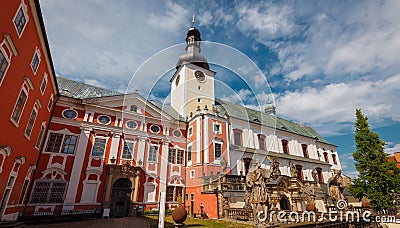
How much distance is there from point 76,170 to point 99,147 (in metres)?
2.73

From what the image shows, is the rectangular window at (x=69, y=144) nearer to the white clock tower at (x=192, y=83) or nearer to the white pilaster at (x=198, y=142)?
the white pilaster at (x=198, y=142)

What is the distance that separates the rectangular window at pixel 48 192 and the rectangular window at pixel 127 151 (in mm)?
5344

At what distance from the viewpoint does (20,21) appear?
8.77 metres

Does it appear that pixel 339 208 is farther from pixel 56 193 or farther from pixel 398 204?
pixel 56 193

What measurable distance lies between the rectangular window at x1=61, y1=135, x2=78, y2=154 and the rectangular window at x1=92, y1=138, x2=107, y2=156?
170cm

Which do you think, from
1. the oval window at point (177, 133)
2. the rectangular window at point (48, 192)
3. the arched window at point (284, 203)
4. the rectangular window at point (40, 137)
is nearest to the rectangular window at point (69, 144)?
A: the rectangular window at point (40, 137)

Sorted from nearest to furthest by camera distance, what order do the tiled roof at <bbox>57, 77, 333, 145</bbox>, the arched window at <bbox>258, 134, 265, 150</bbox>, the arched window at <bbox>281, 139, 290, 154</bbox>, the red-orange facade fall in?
1. the red-orange facade
2. the tiled roof at <bbox>57, 77, 333, 145</bbox>
3. the arched window at <bbox>258, 134, 265, 150</bbox>
4. the arched window at <bbox>281, 139, 290, 154</bbox>

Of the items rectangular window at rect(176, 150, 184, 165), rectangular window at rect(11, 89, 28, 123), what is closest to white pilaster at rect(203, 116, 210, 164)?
rectangular window at rect(176, 150, 184, 165)

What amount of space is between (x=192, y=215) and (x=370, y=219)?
14.1 meters

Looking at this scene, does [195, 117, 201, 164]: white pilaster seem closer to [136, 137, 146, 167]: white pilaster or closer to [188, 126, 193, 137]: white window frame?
[188, 126, 193, 137]: white window frame

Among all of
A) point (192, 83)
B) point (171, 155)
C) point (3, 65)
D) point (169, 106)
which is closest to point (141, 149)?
point (171, 155)

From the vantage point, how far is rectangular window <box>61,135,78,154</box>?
17142mm

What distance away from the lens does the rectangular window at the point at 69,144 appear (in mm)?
17142

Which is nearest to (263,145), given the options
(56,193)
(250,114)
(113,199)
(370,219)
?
(250,114)
